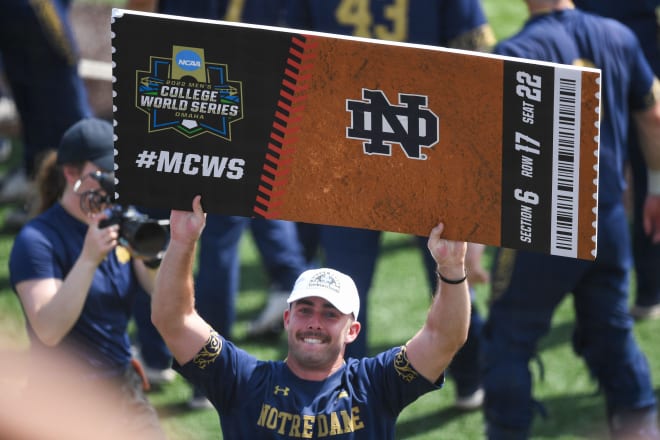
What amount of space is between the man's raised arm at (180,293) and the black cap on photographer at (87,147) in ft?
3.46

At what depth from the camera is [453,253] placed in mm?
2986

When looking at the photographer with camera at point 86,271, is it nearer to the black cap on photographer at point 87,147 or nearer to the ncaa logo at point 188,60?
the black cap on photographer at point 87,147

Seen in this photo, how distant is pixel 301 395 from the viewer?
3250mm

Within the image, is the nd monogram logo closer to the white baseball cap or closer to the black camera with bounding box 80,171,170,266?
the white baseball cap

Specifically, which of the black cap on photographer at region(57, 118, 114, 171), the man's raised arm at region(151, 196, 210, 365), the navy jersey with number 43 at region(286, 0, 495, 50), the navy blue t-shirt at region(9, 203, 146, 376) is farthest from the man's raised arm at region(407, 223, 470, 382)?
the navy jersey with number 43 at region(286, 0, 495, 50)

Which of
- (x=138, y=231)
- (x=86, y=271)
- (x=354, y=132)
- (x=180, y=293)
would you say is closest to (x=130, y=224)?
(x=138, y=231)

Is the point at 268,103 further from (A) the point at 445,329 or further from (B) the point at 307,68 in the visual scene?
(A) the point at 445,329

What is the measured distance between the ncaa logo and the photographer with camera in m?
1.12

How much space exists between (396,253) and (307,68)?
466 centimetres

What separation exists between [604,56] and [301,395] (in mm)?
2132

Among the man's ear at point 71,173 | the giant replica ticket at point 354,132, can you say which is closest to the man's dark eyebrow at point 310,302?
the giant replica ticket at point 354,132

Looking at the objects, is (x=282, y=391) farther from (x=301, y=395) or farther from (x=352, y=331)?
(x=352, y=331)

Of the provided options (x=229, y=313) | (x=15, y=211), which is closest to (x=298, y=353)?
(x=229, y=313)

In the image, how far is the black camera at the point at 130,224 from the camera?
385cm
